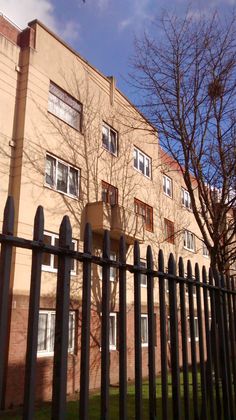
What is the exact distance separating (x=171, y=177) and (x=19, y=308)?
16.0 metres

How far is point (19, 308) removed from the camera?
14.1 metres

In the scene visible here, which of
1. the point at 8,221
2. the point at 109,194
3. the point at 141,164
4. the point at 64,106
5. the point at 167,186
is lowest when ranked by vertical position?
the point at 8,221

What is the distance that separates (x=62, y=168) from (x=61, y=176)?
357 millimetres

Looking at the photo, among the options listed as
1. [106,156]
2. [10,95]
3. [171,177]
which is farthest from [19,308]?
[171,177]

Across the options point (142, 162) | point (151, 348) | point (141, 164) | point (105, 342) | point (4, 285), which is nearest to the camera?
point (4, 285)

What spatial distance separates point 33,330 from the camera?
87.5 inches

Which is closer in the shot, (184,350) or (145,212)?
(184,350)

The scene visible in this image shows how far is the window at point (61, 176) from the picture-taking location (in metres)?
16.8

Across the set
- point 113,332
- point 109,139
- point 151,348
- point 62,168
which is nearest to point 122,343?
point 151,348

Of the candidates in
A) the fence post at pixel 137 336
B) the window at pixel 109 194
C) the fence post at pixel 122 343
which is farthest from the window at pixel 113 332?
the fence post at pixel 122 343

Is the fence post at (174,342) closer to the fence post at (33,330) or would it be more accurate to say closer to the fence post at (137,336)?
the fence post at (137,336)

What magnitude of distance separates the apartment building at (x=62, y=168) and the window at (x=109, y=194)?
5cm

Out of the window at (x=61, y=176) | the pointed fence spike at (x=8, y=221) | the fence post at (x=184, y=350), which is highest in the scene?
the window at (x=61, y=176)

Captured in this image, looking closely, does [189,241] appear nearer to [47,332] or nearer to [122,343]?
[47,332]
